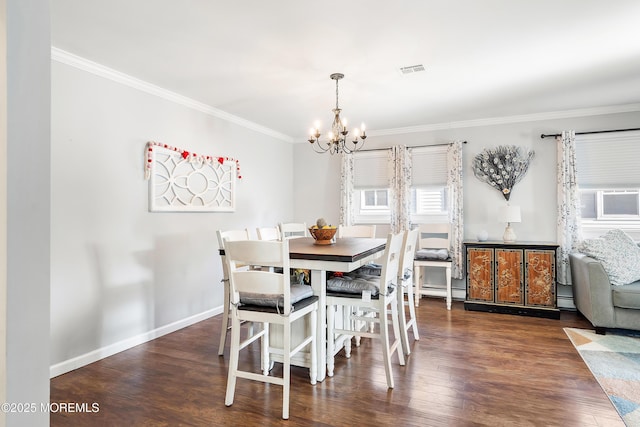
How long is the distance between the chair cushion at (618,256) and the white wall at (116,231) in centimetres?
414

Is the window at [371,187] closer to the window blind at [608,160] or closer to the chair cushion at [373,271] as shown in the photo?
the chair cushion at [373,271]

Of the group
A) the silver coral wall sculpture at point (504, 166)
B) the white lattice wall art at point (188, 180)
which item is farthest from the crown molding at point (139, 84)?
the silver coral wall sculpture at point (504, 166)

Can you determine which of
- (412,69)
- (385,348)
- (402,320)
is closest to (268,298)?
(385,348)

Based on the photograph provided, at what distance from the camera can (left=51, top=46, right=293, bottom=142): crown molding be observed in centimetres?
285

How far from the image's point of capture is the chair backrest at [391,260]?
2562 millimetres

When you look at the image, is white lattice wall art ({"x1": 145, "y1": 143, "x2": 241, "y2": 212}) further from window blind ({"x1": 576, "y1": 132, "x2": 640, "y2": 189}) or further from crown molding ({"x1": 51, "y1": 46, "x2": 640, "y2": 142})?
window blind ({"x1": 576, "y1": 132, "x2": 640, "y2": 189})

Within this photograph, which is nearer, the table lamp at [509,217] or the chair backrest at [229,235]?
the chair backrest at [229,235]

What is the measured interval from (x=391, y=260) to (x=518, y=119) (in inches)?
132

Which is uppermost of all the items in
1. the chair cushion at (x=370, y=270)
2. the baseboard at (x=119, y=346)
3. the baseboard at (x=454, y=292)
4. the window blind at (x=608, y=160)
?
the window blind at (x=608, y=160)

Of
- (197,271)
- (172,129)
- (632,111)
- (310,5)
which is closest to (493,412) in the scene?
(310,5)

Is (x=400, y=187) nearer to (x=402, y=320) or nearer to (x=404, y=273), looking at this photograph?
(x=404, y=273)

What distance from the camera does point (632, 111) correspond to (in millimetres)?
4336

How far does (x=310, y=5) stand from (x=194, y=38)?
95 centimetres

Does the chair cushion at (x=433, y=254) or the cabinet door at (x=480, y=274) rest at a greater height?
the chair cushion at (x=433, y=254)
